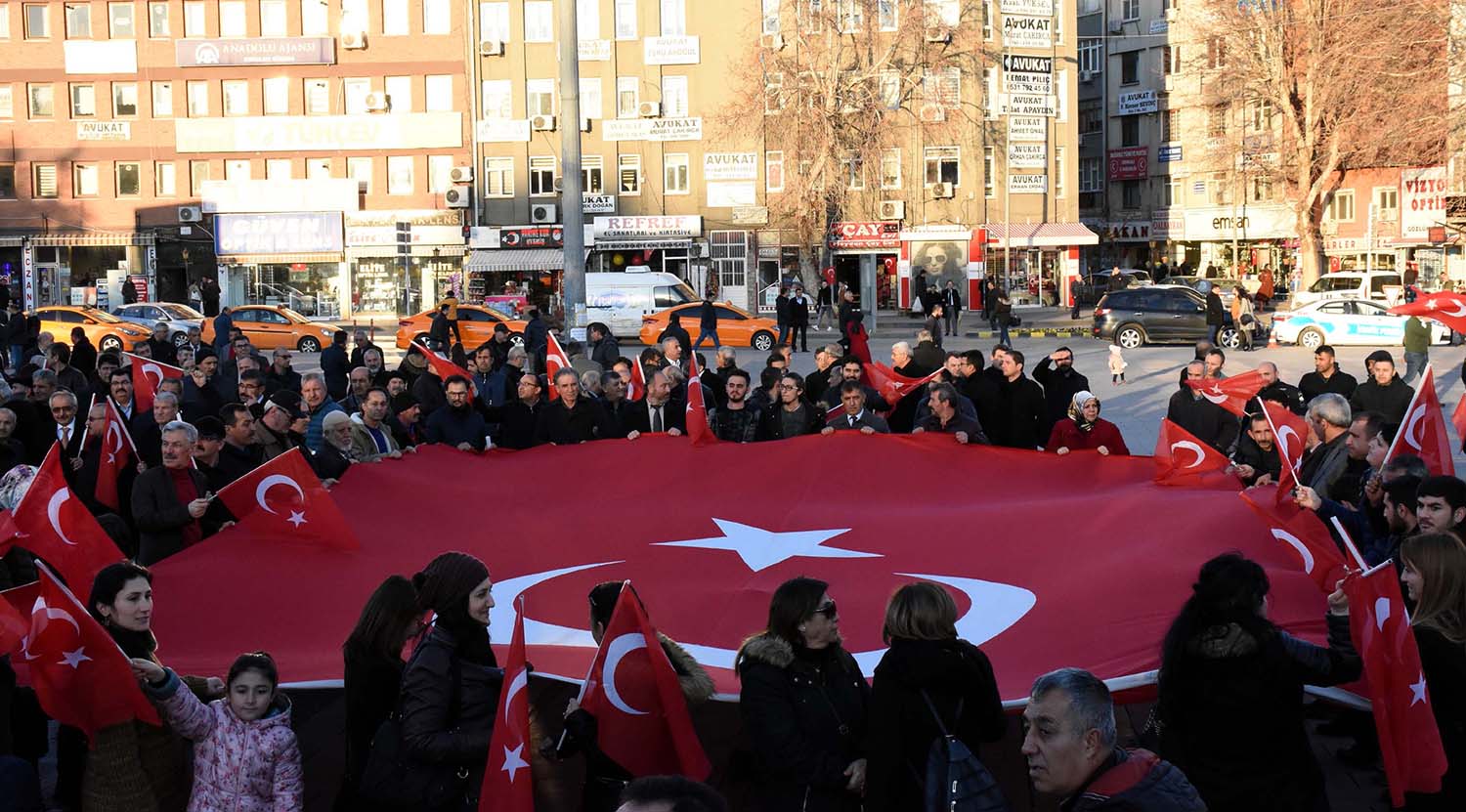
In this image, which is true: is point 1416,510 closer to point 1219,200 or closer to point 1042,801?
point 1042,801

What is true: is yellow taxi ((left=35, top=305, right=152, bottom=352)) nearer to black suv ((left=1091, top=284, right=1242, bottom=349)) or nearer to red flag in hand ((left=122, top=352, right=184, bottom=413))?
red flag in hand ((left=122, top=352, right=184, bottom=413))

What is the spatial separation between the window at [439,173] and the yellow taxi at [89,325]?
20.4m

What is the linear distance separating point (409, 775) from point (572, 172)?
15.4 metres

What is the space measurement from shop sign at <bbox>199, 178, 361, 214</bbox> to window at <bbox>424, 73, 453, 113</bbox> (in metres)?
4.17

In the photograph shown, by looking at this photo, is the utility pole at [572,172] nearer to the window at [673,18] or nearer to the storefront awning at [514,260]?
the storefront awning at [514,260]

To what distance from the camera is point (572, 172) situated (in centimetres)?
2025

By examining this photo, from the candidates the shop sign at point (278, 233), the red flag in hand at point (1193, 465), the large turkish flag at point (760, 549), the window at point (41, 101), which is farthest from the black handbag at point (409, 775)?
the window at point (41, 101)

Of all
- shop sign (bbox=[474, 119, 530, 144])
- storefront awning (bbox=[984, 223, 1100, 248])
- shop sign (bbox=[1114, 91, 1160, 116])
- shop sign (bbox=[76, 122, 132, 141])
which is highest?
shop sign (bbox=[1114, 91, 1160, 116])

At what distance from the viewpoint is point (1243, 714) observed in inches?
210

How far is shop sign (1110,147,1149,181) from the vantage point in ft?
229

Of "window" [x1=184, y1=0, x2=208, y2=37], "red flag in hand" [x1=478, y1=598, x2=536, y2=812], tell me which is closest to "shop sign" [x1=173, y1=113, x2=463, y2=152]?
"window" [x1=184, y1=0, x2=208, y2=37]

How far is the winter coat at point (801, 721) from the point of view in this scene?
543cm

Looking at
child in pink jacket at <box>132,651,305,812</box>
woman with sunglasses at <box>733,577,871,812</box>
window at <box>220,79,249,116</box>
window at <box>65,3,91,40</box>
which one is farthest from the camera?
window at <box>65,3,91,40</box>

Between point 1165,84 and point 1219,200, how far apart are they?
5932 mm
